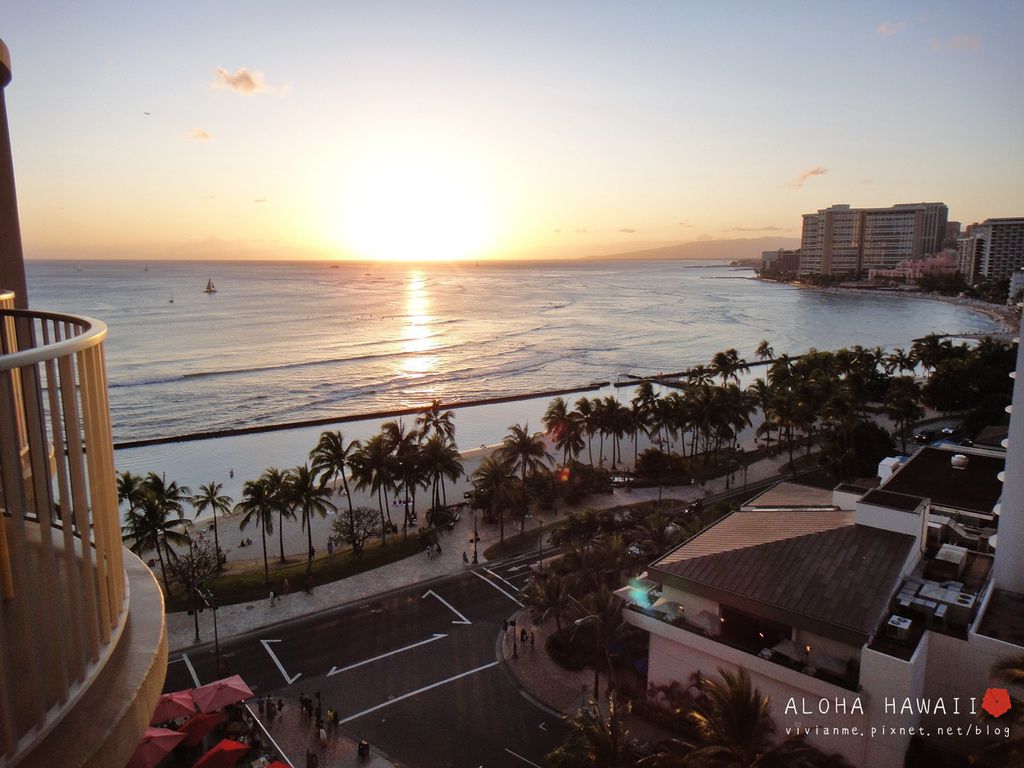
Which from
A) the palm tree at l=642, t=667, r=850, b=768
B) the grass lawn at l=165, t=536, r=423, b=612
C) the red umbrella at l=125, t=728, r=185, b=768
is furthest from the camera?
the grass lawn at l=165, t=536, r=423, b=612

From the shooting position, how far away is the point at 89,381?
5559mm

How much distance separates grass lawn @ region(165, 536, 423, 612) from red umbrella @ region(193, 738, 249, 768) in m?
11.3

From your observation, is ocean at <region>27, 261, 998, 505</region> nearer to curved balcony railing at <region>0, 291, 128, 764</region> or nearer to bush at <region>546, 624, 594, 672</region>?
bush at <region>546, 624, 594, 672</region>

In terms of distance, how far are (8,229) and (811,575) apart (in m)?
19.4

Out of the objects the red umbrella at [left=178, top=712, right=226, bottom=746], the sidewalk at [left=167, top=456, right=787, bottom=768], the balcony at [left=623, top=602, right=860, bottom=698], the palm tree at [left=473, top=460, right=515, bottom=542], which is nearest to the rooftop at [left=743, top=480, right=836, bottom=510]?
the balcony at [left=623, top=602, right=860, bottom=698]

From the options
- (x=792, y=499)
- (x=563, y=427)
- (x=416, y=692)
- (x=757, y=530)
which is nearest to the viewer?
(x=416, y=692)

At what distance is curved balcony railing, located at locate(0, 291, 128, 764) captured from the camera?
4.76 meters

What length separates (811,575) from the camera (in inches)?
754

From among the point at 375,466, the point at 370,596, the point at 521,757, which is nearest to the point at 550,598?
the point at 521,757

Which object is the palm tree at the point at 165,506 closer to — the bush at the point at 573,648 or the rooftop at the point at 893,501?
the bush at the point at 573,648

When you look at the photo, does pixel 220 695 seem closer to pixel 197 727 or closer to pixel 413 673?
pixel 197 727

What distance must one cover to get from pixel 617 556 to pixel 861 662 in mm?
9251

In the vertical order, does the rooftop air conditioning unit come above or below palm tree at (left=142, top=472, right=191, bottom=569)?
above

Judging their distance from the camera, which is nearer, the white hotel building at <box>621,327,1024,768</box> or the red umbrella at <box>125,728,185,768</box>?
the red umbrella at <box>125,728,185,768</box>
